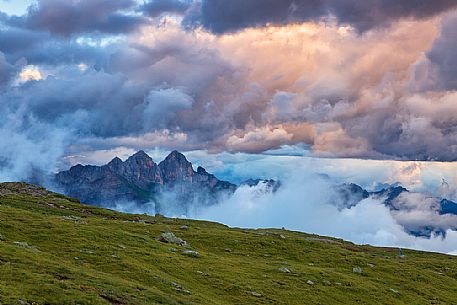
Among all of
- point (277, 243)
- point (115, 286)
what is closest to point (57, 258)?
point (115, 286)

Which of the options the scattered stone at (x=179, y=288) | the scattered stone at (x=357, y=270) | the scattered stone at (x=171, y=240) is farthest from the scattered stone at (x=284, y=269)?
the scattered stone at (x=179, y=288)

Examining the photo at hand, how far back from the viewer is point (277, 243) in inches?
3312

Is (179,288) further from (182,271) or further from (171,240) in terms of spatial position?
(171,240)

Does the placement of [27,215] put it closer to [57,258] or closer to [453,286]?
[57,258]

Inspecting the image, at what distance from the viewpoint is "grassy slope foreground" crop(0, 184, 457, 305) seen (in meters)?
38.3

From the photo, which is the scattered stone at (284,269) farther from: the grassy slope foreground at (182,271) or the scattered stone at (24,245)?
the scattered stone at (24,245)

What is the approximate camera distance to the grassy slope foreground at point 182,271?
3834 cm

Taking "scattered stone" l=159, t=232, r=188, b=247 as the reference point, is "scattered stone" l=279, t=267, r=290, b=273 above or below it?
below

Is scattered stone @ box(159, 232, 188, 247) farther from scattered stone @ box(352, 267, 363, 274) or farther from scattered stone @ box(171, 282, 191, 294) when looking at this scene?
scattered stone @ box(352, 267, 363, 274)

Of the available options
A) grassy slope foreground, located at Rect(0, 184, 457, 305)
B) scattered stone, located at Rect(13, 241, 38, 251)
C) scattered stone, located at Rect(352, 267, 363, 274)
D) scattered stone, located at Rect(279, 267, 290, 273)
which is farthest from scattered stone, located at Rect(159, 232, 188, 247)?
scattered stone, located at Rect(352, 267, 363, 274)

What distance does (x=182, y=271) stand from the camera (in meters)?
53.5

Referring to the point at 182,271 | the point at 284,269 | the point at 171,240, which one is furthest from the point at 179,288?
the point at 171,240

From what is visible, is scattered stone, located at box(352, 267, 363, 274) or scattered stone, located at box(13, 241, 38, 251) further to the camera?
scattered stone, located at box(352, 267, 363, 274)

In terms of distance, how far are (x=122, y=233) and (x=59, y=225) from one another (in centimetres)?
845
